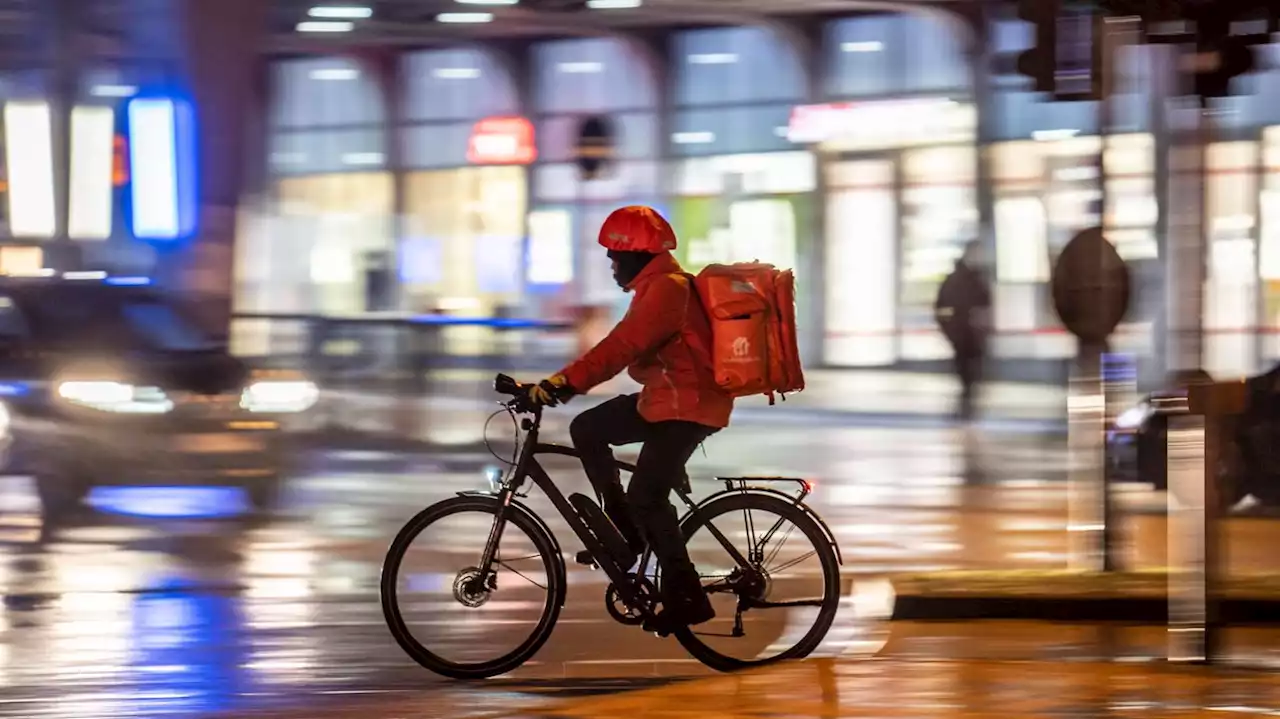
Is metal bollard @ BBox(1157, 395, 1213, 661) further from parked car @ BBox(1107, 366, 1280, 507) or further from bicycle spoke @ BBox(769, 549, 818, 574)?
parked car @ BBox(1107, 366, 1280, 507)

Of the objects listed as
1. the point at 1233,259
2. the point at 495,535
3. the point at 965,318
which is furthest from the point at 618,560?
the point at 1233,259

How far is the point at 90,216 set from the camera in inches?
866

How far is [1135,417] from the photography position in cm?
1694

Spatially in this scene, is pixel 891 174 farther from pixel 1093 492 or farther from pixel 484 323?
pixel 1093 492

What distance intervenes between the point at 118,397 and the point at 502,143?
26.8 m

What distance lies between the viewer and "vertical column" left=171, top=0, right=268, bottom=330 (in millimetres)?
22219

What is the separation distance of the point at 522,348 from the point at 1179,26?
66.8 feet

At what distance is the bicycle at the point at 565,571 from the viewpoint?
8195 millimetres

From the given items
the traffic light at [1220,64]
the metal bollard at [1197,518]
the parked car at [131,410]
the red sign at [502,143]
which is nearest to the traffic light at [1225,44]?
the traffic light at [1220,64]

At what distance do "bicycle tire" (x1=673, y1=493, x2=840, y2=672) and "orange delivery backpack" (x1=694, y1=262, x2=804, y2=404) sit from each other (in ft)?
1.65

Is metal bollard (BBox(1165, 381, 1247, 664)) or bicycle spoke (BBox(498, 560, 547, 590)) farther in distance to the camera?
bicycle spoke (BBox(498, 560, 547, 590))

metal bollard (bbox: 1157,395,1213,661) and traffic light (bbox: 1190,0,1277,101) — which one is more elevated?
traffic light (bbox: 1190,0,1277,101)

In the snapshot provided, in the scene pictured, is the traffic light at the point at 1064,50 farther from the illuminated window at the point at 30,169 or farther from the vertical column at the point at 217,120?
the illuminated window at the point at 30,169

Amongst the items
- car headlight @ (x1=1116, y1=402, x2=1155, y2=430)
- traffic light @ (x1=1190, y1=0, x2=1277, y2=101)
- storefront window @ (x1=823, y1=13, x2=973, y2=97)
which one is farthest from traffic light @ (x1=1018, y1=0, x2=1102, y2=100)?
storefront window @ (x1=823, y1=13, x2=973, y2=97)
